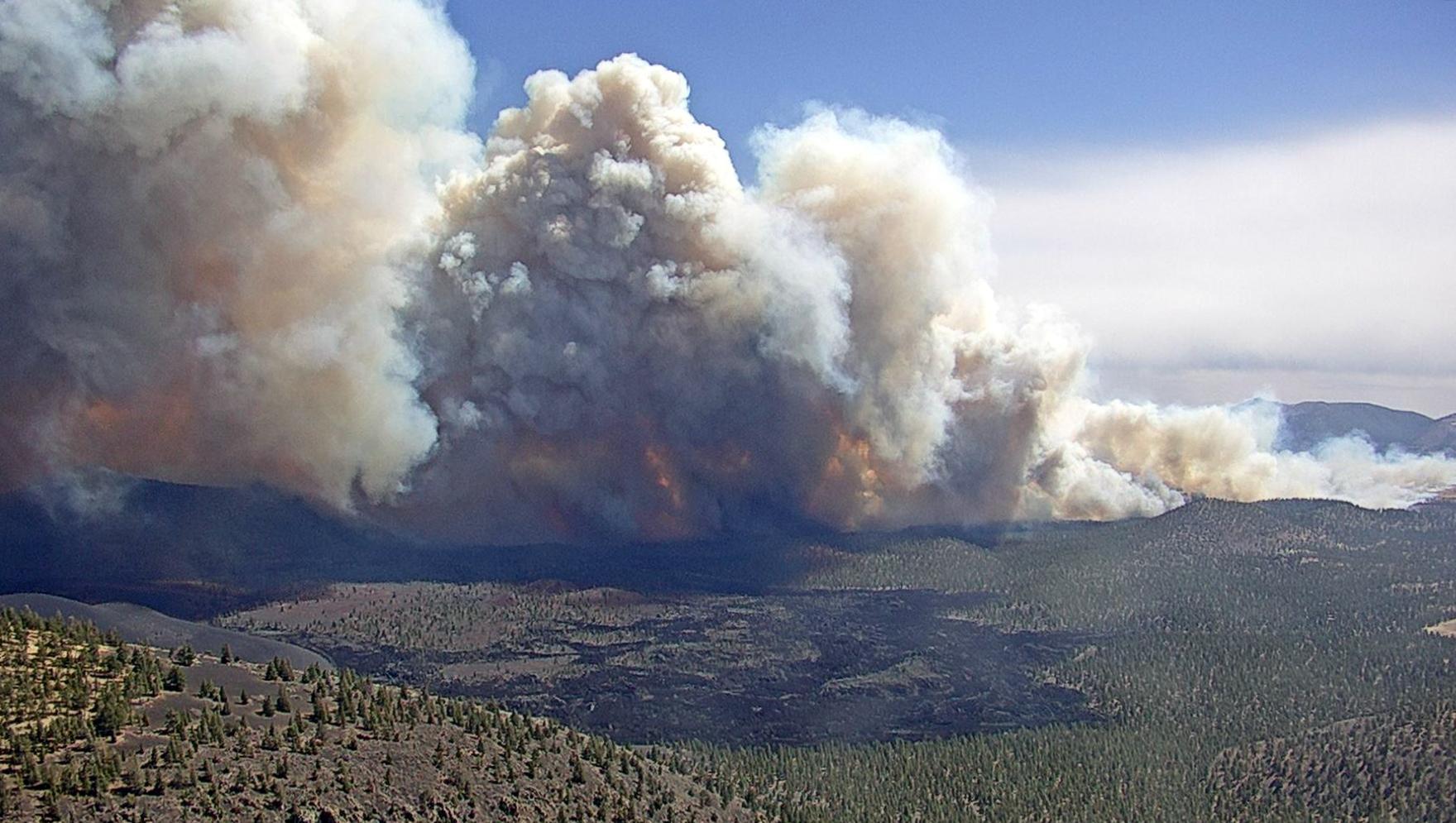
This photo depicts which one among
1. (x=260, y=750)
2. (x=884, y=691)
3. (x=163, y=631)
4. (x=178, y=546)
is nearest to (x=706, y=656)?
(x=884, y=691)

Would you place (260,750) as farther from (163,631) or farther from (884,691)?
(884,691)

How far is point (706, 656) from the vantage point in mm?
112312

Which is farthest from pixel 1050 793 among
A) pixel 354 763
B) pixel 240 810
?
pixel 240 810

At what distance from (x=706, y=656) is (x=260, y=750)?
68624mm

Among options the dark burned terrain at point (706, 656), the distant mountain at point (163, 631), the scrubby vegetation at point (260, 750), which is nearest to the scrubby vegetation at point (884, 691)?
the scrubby vegetation at point (260, 750)

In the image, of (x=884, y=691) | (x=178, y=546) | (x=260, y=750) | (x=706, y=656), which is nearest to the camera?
(x=260, y=750)

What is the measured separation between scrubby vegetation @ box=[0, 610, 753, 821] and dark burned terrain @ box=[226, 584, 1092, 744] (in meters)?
31.7

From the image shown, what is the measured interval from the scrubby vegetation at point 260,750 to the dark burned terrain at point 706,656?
3167 cm

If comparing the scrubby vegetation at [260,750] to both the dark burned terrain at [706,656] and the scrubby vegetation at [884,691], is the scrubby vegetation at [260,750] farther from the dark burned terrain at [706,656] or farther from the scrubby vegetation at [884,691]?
the dark burned terrain at [706,656]

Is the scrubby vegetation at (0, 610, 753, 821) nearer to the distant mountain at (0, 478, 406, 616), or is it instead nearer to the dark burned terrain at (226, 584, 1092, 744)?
the dark burned terrain at (226, 584, 1092, 744)

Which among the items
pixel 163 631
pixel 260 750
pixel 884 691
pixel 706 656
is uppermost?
pixel 163 631

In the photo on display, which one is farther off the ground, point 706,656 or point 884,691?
point 706,656

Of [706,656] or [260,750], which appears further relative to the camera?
[706,656]

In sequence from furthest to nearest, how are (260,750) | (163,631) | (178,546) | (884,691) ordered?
1. (178,546)
2. (884,691)
3. (163,631)
4. (260,750)
